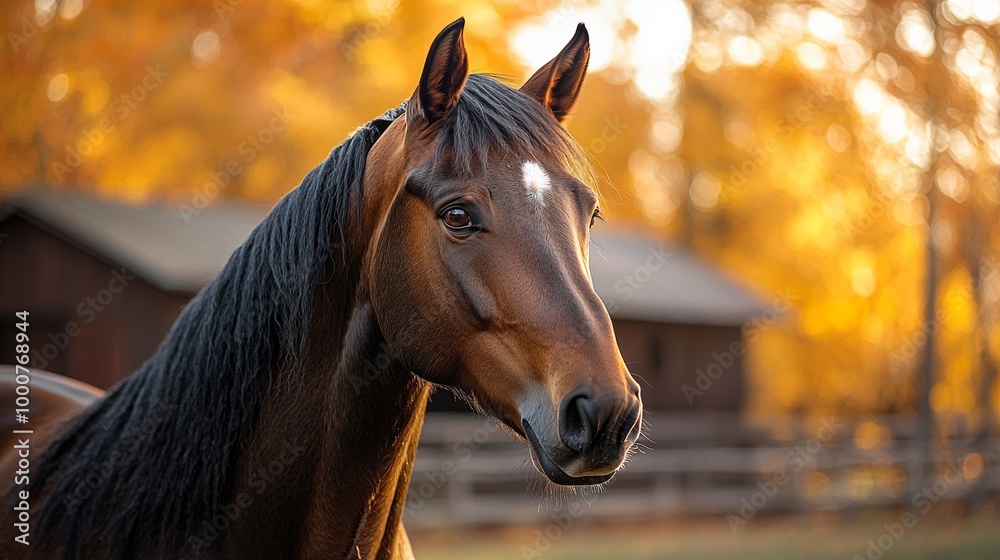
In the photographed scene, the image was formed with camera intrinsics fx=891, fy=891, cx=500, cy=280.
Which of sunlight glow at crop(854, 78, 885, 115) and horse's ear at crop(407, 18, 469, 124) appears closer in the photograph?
horse's ear at crop(407, 18, 469, 124)

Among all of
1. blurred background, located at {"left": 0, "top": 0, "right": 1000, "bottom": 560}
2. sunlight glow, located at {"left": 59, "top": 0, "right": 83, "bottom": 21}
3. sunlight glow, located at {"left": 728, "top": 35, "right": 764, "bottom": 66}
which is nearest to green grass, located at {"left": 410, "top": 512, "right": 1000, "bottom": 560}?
blurred background, located at {"left": 0, "top": 0, "right": 1000, "bottom": 560}

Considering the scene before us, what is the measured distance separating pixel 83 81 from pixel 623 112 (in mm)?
11615

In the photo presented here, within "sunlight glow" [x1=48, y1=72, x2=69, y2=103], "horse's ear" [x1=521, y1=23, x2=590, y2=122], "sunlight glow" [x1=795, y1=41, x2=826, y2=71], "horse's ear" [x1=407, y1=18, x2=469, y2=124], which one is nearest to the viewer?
"horse's ear" [x1=407, y1=18, x2=469, y2=124]

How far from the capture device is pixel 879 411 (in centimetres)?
2500

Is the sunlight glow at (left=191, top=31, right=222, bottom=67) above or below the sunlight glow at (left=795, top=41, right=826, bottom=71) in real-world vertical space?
above

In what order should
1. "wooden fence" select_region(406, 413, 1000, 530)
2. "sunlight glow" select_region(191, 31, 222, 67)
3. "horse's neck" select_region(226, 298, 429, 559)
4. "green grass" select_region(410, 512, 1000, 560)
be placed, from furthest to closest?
"sunlight glow" select_region(191, 31, 222, 67)
"wooden fence" select_region(406, 413, 1000, 530)
"green grass" select_region(410, 512, 1000, 560)
"horse's neck" select_region(226, 298, 429, 559)

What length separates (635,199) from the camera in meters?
16.8

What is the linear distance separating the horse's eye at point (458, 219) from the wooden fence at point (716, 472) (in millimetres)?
9761

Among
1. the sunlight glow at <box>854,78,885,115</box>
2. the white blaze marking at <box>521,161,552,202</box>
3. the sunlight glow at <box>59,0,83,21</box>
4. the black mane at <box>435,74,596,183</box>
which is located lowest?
the sunlight glow at <box>854,78,885,115</box>

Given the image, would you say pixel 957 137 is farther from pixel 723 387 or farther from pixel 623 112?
pixel 623 112

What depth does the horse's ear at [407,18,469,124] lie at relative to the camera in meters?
2.21

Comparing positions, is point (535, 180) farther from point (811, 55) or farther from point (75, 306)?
point (811, 55)

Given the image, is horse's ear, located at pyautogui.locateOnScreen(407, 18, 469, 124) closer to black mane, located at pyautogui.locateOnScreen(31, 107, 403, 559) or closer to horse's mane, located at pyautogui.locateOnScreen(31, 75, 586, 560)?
horse's mane, located at pyautogui.locateOnScreen(31, 75, 586, 560)

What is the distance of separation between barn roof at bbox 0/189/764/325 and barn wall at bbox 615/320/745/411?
375 mm
